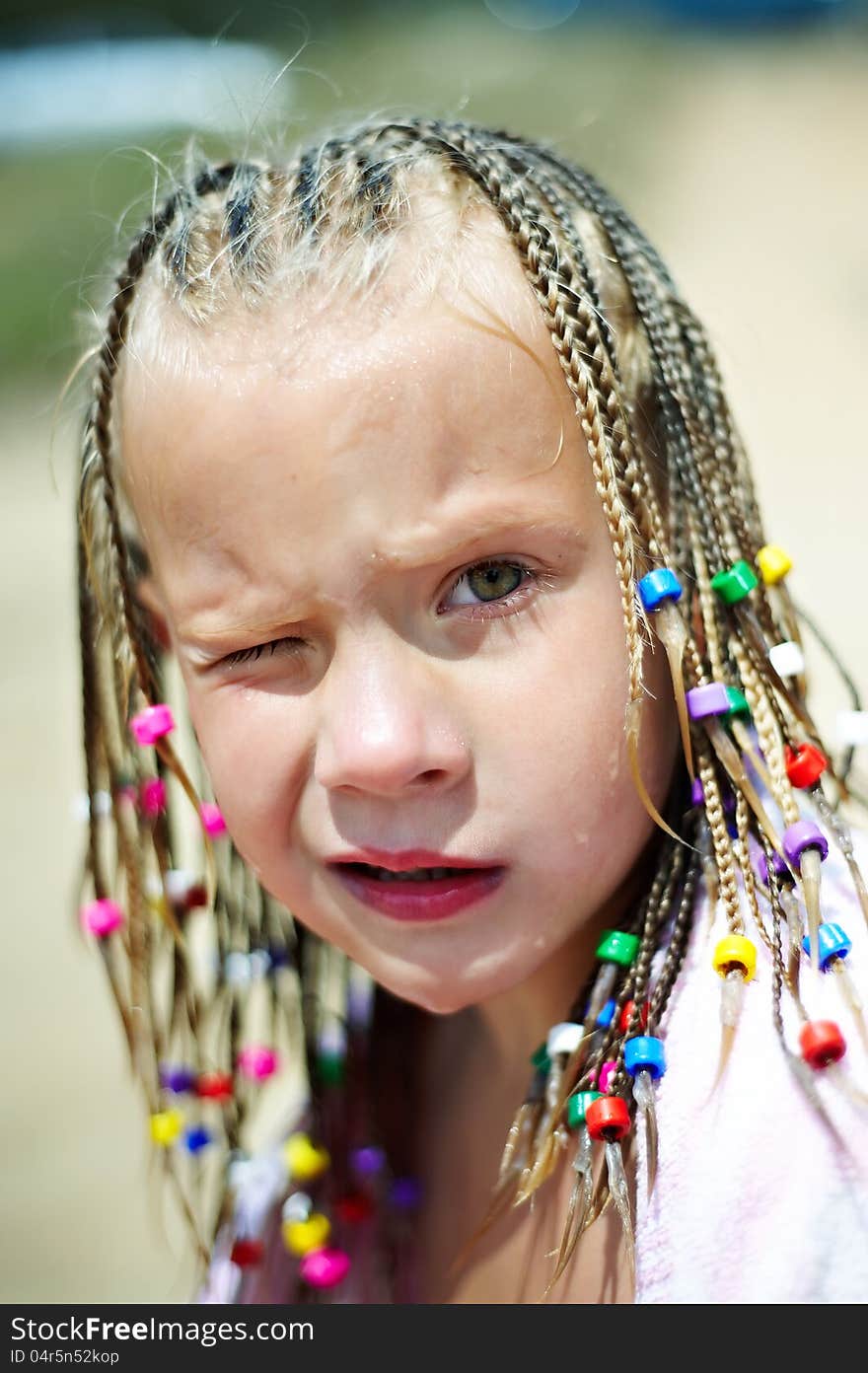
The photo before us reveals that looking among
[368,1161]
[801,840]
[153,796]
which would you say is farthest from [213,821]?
[801,840]

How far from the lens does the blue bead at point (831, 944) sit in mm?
1065

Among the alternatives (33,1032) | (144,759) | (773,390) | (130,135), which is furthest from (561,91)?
(144,759)

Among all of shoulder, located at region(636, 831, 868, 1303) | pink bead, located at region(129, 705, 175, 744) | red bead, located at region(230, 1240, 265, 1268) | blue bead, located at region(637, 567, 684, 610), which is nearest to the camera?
shoulder, located at region(636, 831, 868, 1303)

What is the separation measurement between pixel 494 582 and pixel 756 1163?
521 millimetres

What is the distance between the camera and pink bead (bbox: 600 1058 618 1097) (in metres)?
1.16

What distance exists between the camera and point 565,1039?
1.26m

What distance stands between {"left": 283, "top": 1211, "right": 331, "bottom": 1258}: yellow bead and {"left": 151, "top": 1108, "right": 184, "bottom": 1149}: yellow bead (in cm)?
21

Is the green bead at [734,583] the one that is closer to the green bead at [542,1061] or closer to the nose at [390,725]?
the nose at [390,725]

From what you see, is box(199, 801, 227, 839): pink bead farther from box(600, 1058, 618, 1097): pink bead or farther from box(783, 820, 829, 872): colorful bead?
box(783, 820, 829, 872): colorful bead

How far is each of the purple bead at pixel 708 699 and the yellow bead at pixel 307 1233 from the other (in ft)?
2.92

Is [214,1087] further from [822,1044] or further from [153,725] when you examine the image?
[822,1044]

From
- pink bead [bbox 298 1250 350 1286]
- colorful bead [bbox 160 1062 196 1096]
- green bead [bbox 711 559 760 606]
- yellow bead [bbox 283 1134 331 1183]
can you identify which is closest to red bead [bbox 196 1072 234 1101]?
colorful bead [bbox 160 1062 196 1096]

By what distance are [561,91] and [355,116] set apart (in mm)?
8577

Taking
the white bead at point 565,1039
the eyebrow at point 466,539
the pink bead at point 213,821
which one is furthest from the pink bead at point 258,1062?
the eyebrow at point 466,539
